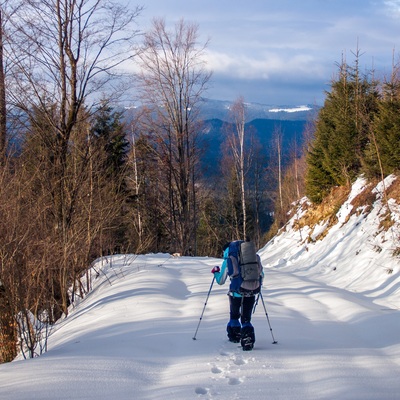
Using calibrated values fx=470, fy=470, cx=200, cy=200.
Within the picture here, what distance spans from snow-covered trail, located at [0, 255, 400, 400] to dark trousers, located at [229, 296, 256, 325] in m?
0.41

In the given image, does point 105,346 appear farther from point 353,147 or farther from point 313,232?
point 353,147

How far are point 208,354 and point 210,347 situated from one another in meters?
0.34

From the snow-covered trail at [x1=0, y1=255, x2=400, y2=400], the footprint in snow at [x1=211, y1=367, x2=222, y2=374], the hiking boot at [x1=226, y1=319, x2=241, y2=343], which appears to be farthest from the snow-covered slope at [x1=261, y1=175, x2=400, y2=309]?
the footprint in snow at [x1=211, y1=367, x2=222, y2=374]

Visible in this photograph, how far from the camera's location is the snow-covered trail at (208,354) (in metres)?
4.80

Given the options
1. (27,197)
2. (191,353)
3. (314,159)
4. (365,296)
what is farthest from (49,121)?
(314,159)

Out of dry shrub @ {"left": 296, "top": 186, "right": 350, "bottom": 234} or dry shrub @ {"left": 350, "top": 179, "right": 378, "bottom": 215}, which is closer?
dry shrub @ {"left": 350, "top": 179, "right": 378, "bottom": 215}

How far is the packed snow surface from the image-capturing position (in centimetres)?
483

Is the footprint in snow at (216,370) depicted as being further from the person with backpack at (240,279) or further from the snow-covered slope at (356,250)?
the snow-covered slope at (356,250)

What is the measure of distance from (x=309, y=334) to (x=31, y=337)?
4.21 m

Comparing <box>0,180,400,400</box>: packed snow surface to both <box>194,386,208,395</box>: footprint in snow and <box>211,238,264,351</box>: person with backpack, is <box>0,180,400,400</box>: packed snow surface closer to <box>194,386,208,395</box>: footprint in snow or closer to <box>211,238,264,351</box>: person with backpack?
<box>194,386,208,395</box>: footprint in snow

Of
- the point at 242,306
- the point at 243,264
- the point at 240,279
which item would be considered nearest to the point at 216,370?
the point at 242,306

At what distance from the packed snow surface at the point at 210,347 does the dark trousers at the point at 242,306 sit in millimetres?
414

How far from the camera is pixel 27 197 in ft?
31.1

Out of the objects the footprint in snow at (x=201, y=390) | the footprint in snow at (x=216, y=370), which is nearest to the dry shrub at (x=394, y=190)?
the footprint in snow at (x=216, y=370)
